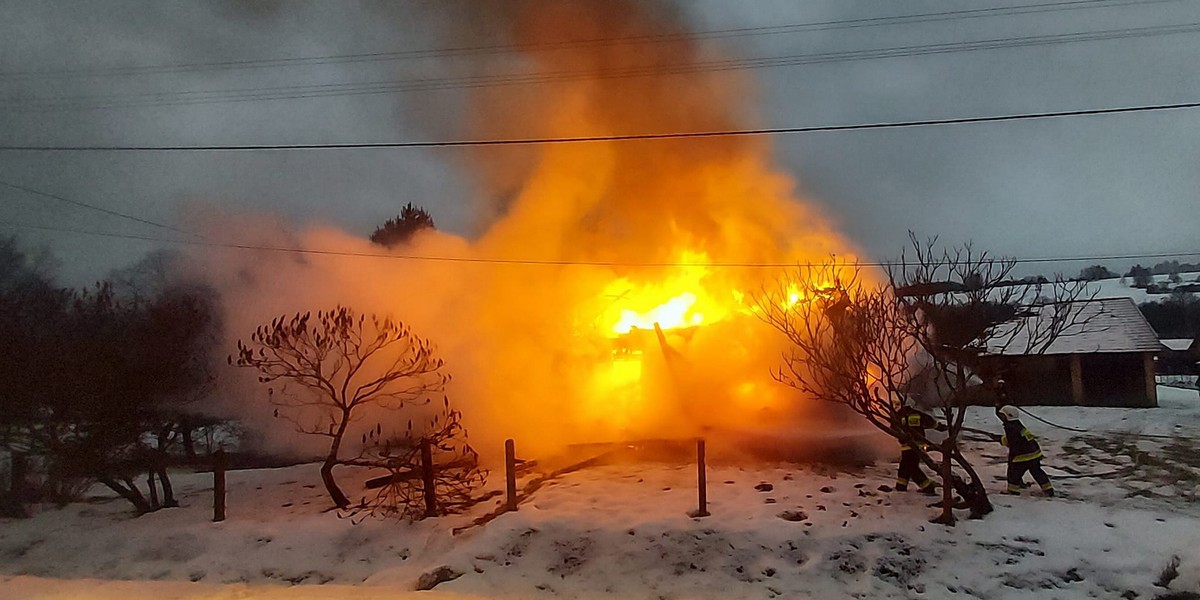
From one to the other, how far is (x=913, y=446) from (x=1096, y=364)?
17.5m

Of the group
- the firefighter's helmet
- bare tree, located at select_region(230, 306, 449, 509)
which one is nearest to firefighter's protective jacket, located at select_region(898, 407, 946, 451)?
the firefighter's helmet

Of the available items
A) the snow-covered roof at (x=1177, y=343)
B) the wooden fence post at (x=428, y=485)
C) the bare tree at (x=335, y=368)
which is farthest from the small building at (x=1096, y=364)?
the wooden fence post at (x=428, y=485)

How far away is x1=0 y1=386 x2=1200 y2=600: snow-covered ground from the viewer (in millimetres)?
7699

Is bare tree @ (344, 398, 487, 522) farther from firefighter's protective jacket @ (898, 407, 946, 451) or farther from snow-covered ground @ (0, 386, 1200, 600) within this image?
firefighter's protective jacket @ (898, 407, 946, 451)

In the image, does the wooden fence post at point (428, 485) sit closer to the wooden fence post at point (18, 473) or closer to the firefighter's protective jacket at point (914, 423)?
the wooden fence post at point (18, 473)

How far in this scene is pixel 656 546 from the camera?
8.72m

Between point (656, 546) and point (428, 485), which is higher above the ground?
point (428, 485)

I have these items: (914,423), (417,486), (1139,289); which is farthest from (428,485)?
(1139,289)

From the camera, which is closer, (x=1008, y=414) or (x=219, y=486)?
(x=219, y=486)

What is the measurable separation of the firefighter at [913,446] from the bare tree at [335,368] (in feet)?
23.1

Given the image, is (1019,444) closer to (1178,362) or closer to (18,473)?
(18,473)

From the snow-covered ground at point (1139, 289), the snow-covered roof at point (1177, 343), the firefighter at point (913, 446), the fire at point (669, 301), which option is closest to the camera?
the firefighter at point (913, 446)

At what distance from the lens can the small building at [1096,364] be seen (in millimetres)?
22391

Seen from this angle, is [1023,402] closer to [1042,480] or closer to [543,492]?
[1042,480]
